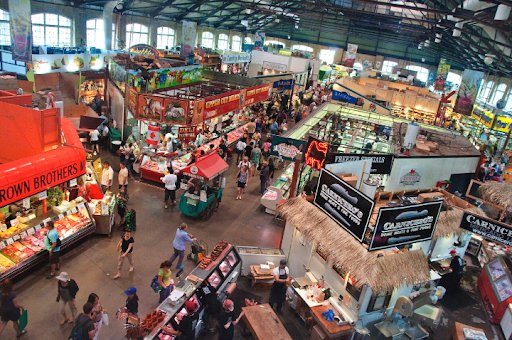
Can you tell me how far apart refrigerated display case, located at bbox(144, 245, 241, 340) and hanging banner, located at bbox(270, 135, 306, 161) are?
11.0 feet

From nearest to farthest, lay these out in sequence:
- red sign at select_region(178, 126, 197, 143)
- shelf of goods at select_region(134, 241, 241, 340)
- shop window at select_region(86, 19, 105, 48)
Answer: shelf of goods at select_region(134, 241, 241, 340)
red sign at select_region(178, 126, 197, 143)
shop window at select_region(86, 19, 105, 48)

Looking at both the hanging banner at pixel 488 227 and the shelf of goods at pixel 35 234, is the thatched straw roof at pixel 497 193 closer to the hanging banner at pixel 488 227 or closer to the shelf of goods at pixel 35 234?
the hanging banner at pixel 488 227

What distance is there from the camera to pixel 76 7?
25.6 meters

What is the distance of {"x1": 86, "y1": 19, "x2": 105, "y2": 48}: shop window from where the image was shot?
1089 inches

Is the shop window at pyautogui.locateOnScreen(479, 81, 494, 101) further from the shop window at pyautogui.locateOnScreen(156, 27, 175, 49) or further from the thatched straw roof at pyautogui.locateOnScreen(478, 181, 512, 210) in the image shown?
the shop window at pyautogui.locateOnScreen(156, 27, 175, 49)

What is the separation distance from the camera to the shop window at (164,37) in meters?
36.4

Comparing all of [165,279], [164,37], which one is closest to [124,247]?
[165,279]

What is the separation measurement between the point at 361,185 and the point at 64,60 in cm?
1742

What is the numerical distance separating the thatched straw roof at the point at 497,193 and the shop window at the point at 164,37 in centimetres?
3033

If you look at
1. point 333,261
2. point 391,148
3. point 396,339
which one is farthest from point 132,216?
point 391,148

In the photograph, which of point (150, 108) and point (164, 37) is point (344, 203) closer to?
point (150, 108)

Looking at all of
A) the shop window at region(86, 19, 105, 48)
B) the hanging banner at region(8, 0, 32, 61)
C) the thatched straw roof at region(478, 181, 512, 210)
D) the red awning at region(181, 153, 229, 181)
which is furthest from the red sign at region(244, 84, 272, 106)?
the shop window at region(86, 19, 105, 48)

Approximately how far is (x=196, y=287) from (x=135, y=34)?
1186 inches

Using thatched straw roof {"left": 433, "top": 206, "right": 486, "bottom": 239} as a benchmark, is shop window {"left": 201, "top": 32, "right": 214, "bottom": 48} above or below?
above
